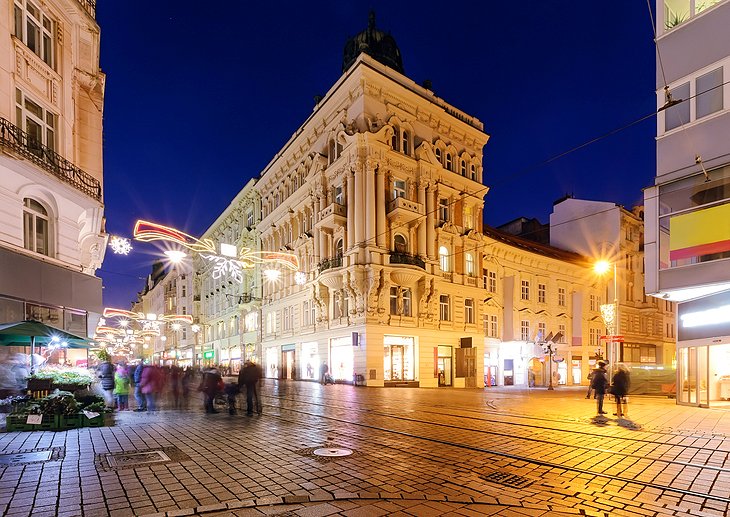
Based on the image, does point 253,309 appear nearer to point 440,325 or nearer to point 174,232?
point 440,325

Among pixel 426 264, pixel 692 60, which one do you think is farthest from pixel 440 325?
pixel 692 60

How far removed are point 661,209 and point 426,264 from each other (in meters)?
16.0

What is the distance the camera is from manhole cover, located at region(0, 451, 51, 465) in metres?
7.34

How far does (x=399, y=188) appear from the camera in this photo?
30.8 m

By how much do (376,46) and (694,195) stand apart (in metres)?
26.9

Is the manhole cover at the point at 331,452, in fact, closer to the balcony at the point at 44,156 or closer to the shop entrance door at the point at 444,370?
the balcony at the point at 44,156

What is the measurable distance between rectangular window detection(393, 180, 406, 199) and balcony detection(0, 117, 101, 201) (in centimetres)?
1792

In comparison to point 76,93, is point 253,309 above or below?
below

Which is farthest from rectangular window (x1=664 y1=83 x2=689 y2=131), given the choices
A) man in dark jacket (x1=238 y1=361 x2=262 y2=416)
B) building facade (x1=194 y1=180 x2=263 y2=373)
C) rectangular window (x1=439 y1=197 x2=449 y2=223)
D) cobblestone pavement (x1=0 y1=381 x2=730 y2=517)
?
building facade (x1=194 y1=180 x2=263 y2=373)

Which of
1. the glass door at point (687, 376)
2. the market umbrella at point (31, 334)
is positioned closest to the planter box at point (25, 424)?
the market umbrella at point (31, 334)

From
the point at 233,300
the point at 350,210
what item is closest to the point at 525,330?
the point at 350,210

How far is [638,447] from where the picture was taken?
8.97 metres

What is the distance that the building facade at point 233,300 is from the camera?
45.8 m

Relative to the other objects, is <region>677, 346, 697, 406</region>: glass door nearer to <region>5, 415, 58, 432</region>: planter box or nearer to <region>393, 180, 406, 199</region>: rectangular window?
<region>393, 180, 406, 199</region>: rectangular window
